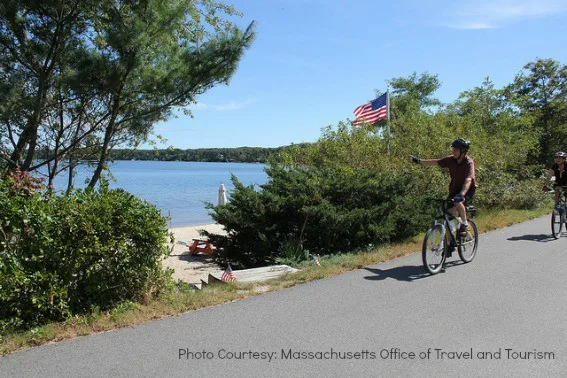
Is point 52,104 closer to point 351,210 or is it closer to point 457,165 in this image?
point 351,210

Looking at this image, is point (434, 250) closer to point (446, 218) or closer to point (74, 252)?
point (446, 218)

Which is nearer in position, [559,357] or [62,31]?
[559,357]

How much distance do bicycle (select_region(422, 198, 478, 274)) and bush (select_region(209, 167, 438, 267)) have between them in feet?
4.37

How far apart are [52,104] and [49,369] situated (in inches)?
208

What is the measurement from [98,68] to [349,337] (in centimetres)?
530

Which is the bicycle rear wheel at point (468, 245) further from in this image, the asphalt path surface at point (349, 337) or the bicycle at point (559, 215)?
the bicycle at point (559, 215)

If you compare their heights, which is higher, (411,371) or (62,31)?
(62,31)

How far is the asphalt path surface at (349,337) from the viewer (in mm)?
3504

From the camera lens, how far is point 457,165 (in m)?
7.09

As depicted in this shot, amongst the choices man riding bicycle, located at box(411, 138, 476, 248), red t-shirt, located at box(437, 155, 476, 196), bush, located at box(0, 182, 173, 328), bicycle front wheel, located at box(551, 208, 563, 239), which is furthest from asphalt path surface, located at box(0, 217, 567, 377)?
bicycle front wheel, located at box(551, 208, 563, 239)

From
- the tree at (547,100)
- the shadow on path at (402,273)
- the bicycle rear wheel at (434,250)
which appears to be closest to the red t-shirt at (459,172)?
the bicycle rear wheel at (434,250)

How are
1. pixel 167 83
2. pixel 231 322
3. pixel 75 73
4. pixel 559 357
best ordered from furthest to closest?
1. pixel 167 83
2. pixel 75 73
3. pixel 231 322
4. pixel 559 357

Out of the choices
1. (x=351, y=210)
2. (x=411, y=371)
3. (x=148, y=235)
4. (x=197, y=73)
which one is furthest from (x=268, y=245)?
(x=411, y=371)

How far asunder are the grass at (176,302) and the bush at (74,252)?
0.57ft
